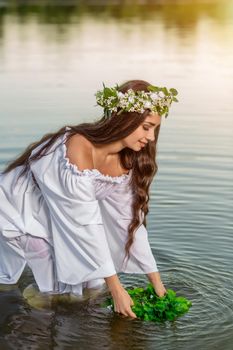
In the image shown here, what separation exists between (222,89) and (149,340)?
38.2 feet

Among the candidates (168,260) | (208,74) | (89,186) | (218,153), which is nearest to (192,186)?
(218,153)

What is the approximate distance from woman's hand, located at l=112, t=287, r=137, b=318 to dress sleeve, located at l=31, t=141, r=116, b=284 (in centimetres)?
15

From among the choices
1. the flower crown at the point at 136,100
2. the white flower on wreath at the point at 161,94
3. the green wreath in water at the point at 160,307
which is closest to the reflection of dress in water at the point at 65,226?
the green wreath in water at the point at 160,307

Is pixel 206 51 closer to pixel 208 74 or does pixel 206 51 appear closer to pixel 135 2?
pixel 208 74

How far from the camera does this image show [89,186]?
7.15 metres

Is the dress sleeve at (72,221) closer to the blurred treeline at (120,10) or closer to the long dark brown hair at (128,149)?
the long dark brown hair at (128,149)

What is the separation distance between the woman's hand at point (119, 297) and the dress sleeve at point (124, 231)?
1.49 ft

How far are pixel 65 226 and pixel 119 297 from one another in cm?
63

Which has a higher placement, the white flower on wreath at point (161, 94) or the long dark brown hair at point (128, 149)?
the white flower on wreath at point (161, 94)

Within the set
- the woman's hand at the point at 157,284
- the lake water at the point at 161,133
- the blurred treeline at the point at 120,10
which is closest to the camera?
the lake water at the point at 161,133

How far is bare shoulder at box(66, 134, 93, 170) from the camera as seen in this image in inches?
282

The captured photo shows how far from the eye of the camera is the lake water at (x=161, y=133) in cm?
732

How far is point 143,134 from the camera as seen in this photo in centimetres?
700

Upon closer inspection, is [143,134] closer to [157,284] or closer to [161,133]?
[157,284]
